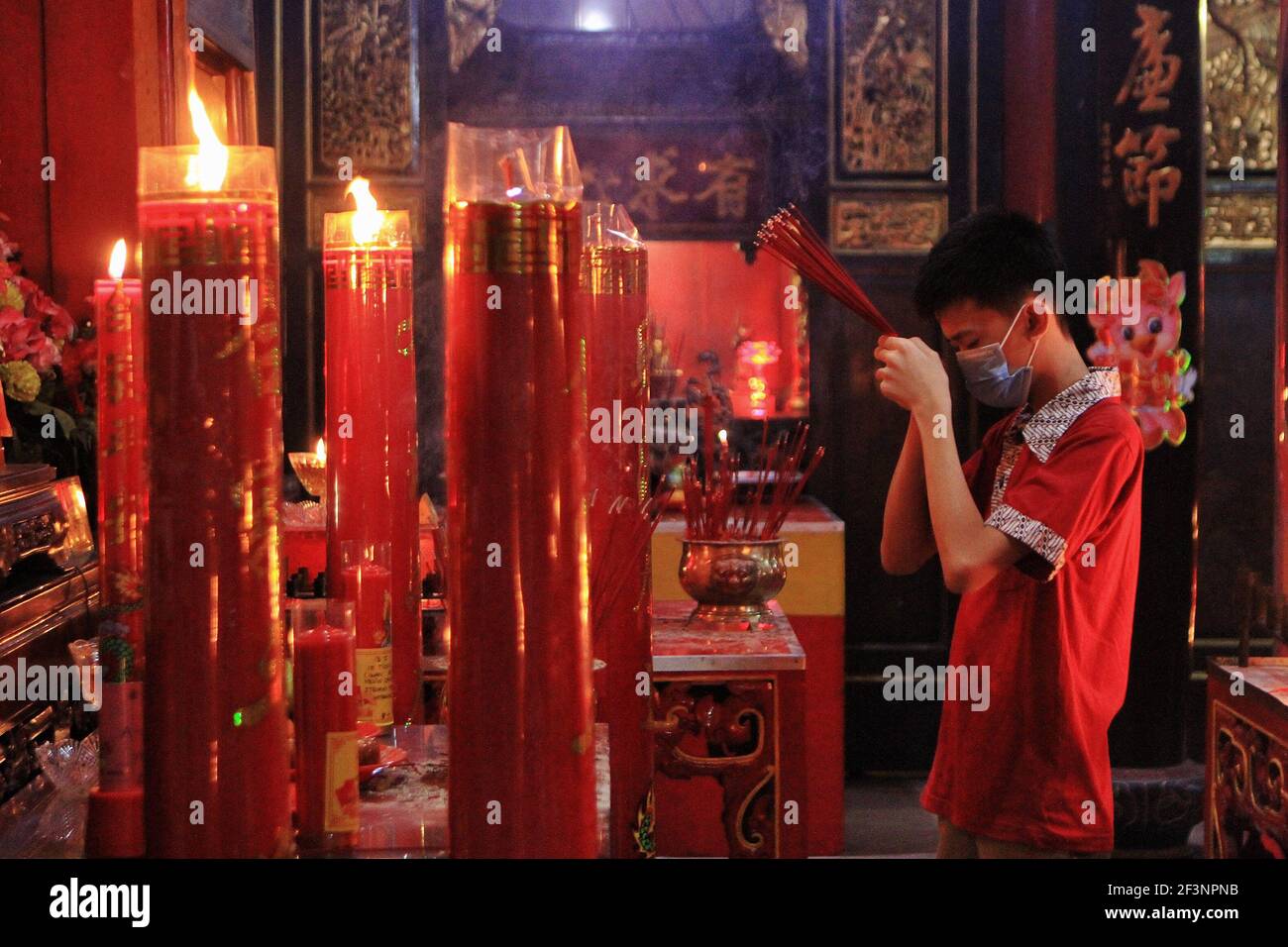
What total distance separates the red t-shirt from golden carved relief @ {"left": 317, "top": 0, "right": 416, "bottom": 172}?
2.78m

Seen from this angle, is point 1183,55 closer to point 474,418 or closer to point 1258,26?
point 1258,26

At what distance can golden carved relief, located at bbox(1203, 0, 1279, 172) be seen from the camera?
3789 millimetres

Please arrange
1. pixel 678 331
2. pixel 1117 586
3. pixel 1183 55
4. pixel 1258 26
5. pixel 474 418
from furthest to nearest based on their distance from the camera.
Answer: pixel 678 331, pixel 1258 26, pixel 1183 55, pixel 1117 586, pixel 474 418

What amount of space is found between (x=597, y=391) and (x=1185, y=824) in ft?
8.97

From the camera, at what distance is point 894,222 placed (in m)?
3.86

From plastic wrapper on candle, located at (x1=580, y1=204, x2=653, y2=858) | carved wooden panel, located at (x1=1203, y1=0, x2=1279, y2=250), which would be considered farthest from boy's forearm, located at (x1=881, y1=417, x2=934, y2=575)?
carved wooden panel, located at (x1=1203, y1=0, x2=1279, y2=250)

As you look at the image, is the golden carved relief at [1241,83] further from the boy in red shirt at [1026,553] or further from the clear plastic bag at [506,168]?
the clear plastic bag at [506,168]

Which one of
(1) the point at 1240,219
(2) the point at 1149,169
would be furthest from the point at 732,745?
(1) the point at 1240,219

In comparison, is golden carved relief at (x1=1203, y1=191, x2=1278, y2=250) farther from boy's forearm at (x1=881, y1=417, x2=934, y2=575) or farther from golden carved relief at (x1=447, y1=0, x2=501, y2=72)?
boy's forearm at (x1=881, y1=417, x2=934, y2=575)

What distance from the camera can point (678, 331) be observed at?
4.28 metres

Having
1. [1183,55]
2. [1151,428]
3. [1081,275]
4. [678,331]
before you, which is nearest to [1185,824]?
[1151,428]

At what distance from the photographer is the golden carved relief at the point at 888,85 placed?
12.5ft

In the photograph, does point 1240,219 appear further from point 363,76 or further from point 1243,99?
Result: point 363,76

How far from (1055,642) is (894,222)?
2.60 m
